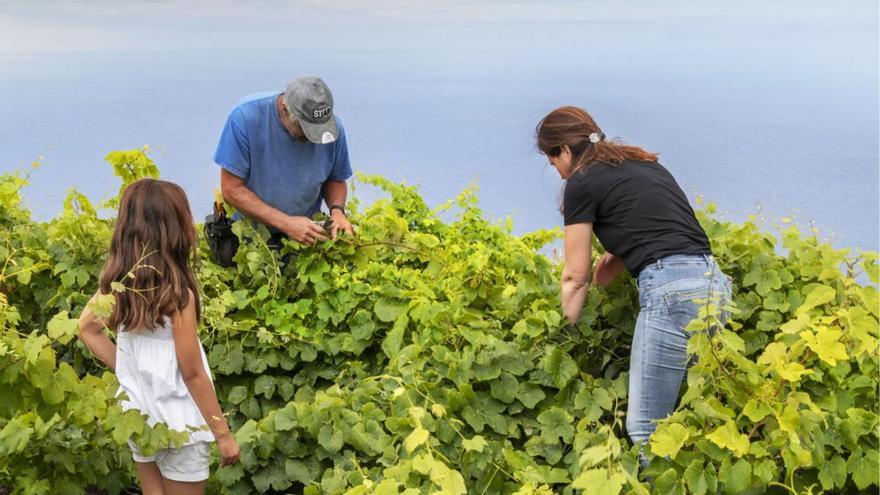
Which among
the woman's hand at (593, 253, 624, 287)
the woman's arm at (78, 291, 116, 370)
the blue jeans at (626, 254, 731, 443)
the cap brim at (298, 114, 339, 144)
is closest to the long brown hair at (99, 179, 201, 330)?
the woman's arm at (78, 291, 116, 370)

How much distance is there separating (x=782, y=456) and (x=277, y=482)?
1947 millimetres

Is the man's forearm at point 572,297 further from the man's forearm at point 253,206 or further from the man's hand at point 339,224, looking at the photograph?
the man's forearm at point 253,206

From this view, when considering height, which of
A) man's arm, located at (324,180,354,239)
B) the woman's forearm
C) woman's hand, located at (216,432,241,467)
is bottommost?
woman's hand, located at (216,432,241,467)

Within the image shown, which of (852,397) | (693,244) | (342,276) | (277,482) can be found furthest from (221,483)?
(852,397)

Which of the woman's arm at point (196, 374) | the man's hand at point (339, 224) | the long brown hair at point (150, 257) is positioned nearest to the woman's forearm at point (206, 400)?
the woman's arm at point (196, 374)

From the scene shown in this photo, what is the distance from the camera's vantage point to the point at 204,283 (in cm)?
520

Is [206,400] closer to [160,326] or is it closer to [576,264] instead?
[160,326]

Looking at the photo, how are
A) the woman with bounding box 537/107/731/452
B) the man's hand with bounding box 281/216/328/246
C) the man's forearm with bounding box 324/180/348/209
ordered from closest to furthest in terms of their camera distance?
the woman with bounding box 537/107/731/452 → the man's hand with bounding box 281/216/328/246 → the man's forearm with bounding box 324/180/348/209

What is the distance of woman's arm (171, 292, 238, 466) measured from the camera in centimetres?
335

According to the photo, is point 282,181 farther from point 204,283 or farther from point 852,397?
point 852,397

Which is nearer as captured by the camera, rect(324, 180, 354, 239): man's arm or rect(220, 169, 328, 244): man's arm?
rect(220, 169, 328, 244): man's arm

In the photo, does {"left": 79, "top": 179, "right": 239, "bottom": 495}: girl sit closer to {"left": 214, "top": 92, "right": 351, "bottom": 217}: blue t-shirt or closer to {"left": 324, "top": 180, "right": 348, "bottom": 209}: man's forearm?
{"left": 214, "top": 92, "right": 351, "bottom": 217}: blue t-shirt

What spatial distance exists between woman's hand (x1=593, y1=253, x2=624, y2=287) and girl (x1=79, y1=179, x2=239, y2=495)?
5.58ft

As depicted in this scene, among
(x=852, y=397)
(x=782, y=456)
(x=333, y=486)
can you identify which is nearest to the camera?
(x=782, y=456)
